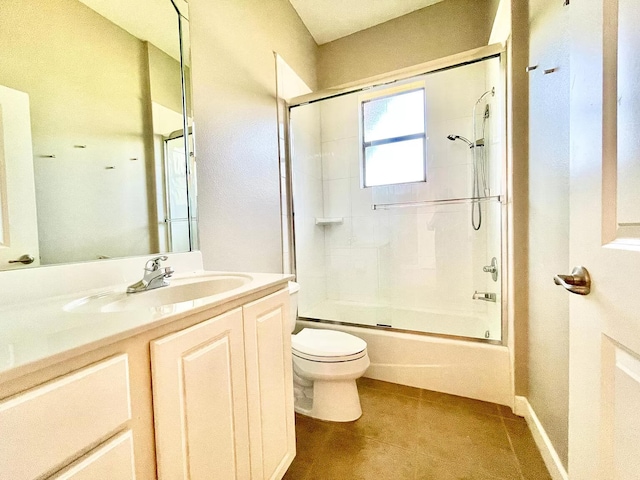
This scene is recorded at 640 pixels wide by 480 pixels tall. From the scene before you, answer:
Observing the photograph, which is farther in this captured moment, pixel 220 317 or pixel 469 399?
pixel 469 399

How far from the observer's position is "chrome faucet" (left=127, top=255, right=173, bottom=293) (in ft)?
3.01

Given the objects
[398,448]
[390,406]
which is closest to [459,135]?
[390,406]

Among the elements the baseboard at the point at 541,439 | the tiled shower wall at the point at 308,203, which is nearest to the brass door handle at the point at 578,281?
the baseboard at the point at 541,439

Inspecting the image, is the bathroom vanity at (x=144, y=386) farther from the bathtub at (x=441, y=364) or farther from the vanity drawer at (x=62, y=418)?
the bathtub at (x=441, y=364)

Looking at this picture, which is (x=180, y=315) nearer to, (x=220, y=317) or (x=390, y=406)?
(x=220, y=317)

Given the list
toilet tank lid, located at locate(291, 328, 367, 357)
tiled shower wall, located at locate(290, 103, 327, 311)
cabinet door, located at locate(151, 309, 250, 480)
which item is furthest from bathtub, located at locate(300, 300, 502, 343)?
cabinet door, located at locate(151, 309, 250, 480)

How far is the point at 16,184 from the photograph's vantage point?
2.57ft

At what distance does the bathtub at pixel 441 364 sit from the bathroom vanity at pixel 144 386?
102cm

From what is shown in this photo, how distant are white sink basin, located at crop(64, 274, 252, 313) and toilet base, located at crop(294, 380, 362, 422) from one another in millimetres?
837

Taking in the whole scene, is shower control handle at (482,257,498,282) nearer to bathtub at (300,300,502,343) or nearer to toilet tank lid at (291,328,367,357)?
bathtub at (300,300,502,343)

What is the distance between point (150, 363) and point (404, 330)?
1.66 metres

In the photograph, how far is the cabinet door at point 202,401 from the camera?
578mm

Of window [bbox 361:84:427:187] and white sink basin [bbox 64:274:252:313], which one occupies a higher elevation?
window [bbox 361:84:427:187]

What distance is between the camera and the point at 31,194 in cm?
81
